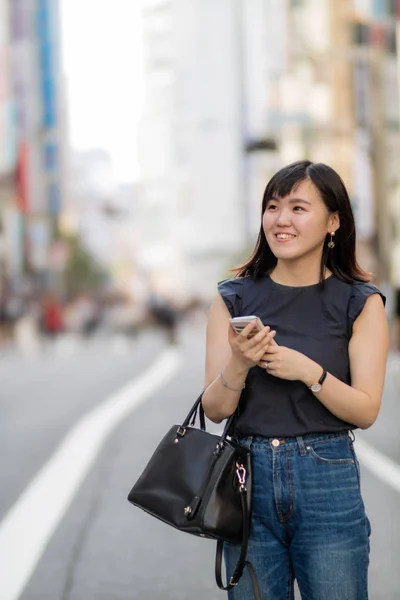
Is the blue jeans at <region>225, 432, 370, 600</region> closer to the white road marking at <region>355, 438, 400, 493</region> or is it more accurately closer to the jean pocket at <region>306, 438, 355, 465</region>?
the jean pocket at <region>306, 438, 355, 465</region>

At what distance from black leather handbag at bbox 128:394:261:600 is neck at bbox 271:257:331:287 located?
15.0 inches

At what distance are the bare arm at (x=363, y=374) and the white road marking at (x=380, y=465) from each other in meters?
5.49

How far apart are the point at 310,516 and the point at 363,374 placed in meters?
0.37

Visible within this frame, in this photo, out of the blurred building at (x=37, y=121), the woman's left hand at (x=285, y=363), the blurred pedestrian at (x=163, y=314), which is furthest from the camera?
the blurred building at (x=37, y=121)

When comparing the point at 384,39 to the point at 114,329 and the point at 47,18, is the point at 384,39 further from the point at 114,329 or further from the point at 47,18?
the point at 47,18

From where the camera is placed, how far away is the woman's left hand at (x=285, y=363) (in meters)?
2.83

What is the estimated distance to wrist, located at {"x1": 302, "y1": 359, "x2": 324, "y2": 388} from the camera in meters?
2.86

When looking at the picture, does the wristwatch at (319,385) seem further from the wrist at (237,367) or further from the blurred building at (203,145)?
the blurred building at (203,145)

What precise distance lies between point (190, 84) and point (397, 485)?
431ft

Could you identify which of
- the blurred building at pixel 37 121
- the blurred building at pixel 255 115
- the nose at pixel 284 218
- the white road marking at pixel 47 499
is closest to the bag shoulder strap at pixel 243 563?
the nose at pixel 284 218

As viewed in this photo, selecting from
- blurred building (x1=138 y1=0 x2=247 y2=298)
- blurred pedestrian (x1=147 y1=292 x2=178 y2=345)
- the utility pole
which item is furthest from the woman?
blurred building (x1=138 y1=0 x2=247 y2=298)

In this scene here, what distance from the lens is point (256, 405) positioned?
299 cm

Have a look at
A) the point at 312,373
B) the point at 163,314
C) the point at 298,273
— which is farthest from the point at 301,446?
the point at 163,314

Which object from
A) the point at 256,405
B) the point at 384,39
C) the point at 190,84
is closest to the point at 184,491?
the point at 256,405
